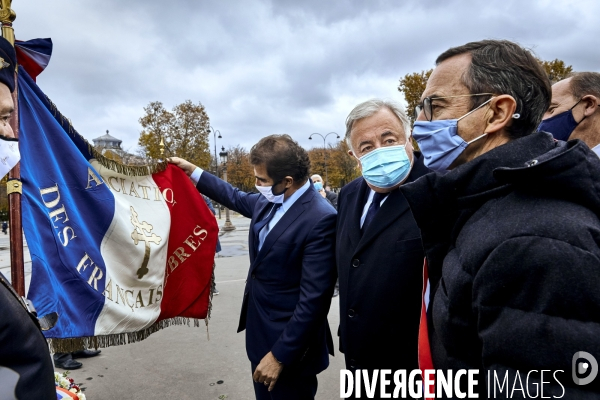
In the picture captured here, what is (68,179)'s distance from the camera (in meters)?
2.35

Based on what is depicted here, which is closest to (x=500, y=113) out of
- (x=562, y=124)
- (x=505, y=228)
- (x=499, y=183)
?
(x=499, y=183)

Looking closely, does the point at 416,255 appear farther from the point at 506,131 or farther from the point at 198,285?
the point at 198,285

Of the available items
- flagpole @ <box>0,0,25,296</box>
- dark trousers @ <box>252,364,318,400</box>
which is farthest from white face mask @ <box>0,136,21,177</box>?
dark trousers @ <box>252,364,318,400</box>

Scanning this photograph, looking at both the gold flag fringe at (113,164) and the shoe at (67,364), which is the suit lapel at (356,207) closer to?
the gold flag fringe at (113,164)

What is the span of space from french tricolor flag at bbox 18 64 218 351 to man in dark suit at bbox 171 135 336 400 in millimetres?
657

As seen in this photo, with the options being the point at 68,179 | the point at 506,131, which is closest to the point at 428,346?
the point at 506,131

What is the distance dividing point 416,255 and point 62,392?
2.06 metres

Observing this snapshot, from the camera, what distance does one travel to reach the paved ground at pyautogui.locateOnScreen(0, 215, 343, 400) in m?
3.37

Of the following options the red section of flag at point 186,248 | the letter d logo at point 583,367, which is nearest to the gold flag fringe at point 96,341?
the red section of flag at point 186,248

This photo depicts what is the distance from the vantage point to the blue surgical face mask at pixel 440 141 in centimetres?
133

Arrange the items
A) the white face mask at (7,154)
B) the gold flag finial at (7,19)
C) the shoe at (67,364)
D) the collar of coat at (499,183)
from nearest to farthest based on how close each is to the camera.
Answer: the collar of coat at (499,183)
the white face mask at (7,154)
the gold flag finial at (7,19)
the shoe at (67,364)

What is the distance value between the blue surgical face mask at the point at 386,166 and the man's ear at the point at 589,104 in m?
1.69

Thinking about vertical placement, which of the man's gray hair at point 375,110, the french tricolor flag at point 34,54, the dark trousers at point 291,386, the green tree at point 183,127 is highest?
the green tree at point 183,127

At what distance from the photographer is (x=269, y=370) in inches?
85.5
